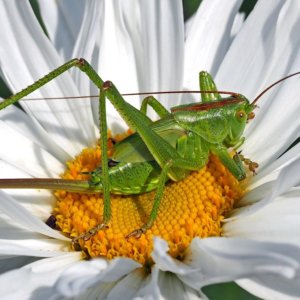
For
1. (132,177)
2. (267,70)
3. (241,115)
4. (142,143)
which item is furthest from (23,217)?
(267,70)

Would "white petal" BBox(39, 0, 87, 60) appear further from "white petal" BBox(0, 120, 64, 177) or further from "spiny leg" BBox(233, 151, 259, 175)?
"spiny leg" BBox(233, 151, 259, 175)

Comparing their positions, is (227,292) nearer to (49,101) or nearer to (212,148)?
(212,148)

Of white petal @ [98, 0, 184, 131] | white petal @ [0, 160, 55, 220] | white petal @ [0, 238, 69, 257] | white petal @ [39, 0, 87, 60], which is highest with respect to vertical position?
white petal @ [39, 0, 87, 60]

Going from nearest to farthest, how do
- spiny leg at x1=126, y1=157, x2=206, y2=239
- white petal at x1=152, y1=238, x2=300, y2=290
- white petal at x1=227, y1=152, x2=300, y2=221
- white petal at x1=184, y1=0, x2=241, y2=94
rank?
white petal at x1=152, y1=238, x2=300, y2=290 < white petal at x1=227, y1=152, x2=300, y2=221 < spiny leg at x1=126, y1=157, x2=206, y2=239 < white petal at x1=184, y1=0, x2=241, y2=94

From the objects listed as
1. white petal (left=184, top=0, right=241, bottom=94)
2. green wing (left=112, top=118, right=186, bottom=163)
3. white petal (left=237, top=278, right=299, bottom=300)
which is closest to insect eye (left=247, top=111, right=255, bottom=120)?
green wing (left=112, top=118, right=186, bottom=163)

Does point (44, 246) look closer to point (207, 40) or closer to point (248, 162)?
point (248, 162)

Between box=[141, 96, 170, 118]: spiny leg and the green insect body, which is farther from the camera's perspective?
box=[141, 96, 170, 118]: spiny leg

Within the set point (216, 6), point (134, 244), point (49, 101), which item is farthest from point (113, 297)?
point (216, 6)

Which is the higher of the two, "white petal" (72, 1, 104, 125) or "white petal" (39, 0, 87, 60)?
"white petal" (39, 0, 87, 60)
